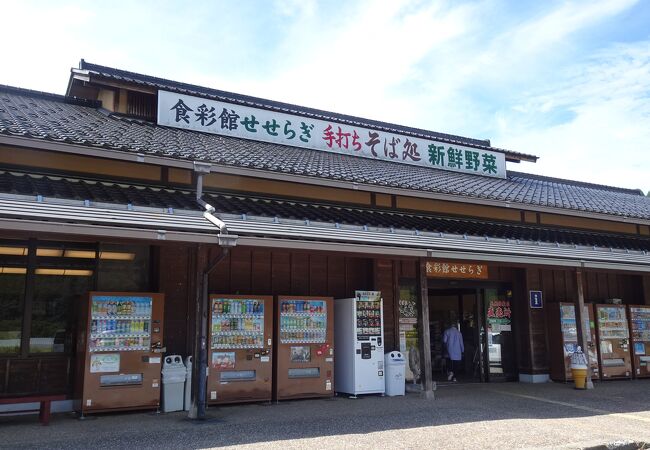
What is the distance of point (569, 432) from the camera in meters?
7.07

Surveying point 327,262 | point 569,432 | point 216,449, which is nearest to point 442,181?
point 327,262

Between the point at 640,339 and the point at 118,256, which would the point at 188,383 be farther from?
the point at 640,339

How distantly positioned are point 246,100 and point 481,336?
322 inches

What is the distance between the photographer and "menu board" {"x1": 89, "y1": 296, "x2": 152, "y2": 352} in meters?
7.97

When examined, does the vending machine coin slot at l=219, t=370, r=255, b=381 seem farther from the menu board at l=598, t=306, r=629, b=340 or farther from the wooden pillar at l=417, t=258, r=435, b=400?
the menu board at l=598, t=306, r=629, b=340

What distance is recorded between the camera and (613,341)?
42.9 feet

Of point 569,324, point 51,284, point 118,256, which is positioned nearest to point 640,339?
point 569,324

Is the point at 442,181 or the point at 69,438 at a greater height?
the point at 442,181

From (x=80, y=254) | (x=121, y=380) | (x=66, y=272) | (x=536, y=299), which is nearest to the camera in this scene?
(x=121, y=380)

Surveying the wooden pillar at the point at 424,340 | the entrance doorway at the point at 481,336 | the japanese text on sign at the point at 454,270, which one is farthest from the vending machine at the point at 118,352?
the entrance doorway at the point at 481,336

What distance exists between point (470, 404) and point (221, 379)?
406cm

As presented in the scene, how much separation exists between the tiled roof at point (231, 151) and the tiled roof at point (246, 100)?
89 cm

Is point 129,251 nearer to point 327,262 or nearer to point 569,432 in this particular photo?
point 327,262

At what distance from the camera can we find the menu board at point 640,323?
1339cm
